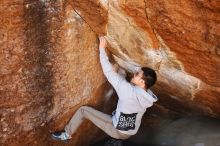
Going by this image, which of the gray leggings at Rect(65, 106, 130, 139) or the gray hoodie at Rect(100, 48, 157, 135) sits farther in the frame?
the gray leggings at Rect(65, 106, 130, 139)

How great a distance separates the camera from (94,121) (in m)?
5.32

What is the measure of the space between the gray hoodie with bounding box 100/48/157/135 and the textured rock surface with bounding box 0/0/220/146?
465 millimetres

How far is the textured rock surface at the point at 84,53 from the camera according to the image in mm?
4262

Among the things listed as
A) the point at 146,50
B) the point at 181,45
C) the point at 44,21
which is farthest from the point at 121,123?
the point at 44,21

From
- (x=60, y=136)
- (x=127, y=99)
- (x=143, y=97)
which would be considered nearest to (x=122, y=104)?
(x=127, y=99)

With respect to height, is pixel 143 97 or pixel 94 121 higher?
pixel 143 97

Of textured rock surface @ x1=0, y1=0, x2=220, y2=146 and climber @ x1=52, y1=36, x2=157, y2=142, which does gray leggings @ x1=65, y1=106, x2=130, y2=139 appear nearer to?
climber @ x1=52, y1=36, x2=157, y2=142

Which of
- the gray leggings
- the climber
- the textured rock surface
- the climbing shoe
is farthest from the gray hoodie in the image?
the climbing shoe

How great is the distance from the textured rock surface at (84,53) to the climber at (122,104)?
19 centimetres

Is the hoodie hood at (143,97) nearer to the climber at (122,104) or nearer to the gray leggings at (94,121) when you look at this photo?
the climber at (122,104)

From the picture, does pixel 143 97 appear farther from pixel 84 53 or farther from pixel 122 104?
pixel 84 53

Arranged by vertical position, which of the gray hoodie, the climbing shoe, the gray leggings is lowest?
the climbing shoe

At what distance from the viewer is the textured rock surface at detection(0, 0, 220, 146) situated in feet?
14.0

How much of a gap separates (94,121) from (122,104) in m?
0.64
